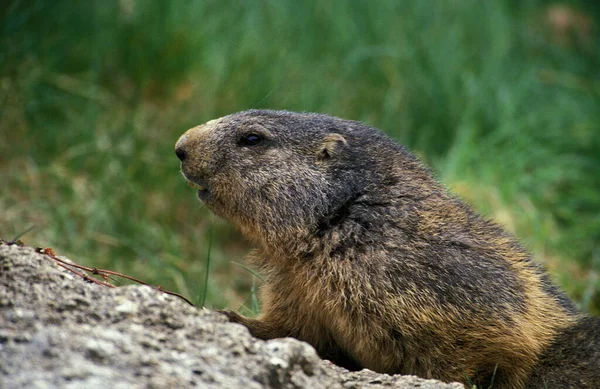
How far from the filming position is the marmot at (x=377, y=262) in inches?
161

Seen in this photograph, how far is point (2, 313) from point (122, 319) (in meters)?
0.42

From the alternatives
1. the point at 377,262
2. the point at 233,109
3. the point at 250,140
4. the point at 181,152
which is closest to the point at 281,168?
the point at 250,140

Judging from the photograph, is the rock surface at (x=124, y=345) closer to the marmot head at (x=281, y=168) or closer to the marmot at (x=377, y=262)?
the marmot at (x=377, y=262)

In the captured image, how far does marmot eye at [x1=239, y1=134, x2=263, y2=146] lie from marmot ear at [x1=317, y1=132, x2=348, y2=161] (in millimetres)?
350

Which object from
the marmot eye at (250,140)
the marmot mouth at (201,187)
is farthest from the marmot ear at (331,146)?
the marmot mouth at (201,187)

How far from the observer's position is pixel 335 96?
9555mm

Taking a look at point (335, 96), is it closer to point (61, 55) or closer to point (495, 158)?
point (495, 158)

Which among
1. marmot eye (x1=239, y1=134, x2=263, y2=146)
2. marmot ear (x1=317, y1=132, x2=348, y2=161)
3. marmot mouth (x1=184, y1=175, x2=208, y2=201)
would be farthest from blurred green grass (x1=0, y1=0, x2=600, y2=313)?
marmot ear (x1=317, y1=132, x2=348, y2=161)

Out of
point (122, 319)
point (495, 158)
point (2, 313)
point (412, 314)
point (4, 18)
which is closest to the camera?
point (2, 313)

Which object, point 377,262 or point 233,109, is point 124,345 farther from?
point 233,109

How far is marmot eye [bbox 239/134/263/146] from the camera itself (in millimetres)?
4754

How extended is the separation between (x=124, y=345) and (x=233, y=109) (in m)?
5.91

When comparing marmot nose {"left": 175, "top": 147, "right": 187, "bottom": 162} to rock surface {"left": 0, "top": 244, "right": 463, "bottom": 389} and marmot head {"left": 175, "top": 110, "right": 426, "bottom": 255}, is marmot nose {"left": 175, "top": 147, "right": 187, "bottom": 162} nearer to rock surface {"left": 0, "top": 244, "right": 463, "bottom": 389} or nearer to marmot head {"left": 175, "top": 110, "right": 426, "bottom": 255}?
marmot head {"left": 175, "top": 110, "right": 426, "bottom": 255}

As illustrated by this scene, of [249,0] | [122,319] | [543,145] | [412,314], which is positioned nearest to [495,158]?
[543,145]
